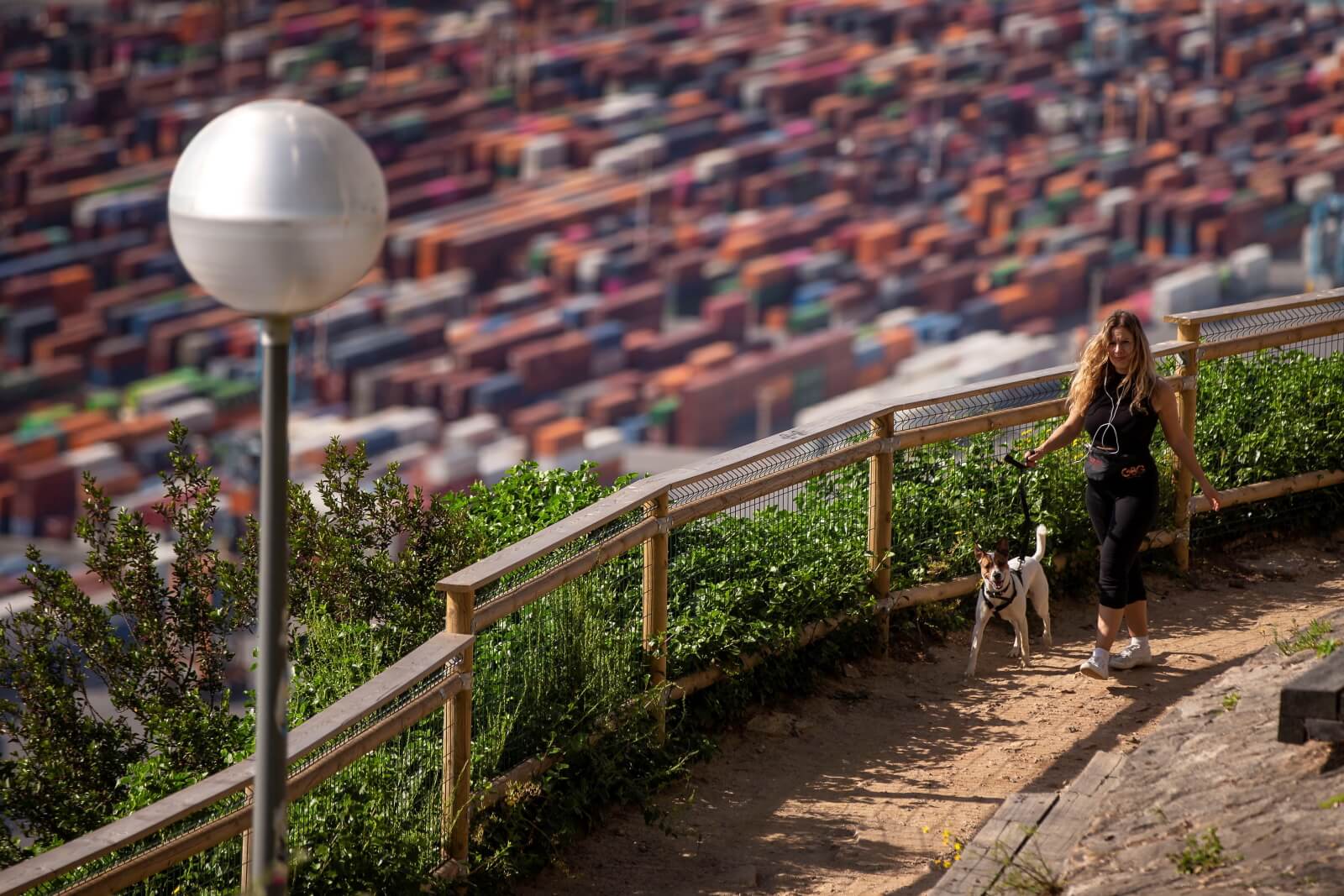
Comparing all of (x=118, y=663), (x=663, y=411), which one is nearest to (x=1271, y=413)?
(x=118, y=663)

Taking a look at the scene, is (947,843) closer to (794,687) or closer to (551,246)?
(794,687)

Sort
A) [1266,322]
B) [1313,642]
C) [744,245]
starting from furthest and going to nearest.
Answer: [744,245], [1266,322], [1313,642]

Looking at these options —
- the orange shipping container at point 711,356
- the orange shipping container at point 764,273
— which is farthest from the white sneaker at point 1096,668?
the orange shipping container at point 764,273

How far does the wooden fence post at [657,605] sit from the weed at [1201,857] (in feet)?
5.23

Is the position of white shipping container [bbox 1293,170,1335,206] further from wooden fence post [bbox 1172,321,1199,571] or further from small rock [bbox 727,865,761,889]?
small rock [bbox 727,865,761,889]

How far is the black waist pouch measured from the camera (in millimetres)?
4758

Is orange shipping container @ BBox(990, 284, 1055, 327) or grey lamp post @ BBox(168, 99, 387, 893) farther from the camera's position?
orange shipping container @ BBox(990, 284, 1055, 327)

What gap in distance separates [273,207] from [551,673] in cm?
215

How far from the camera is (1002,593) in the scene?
16.5 ft

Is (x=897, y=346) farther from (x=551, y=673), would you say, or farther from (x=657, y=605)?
(x=551, y=673)

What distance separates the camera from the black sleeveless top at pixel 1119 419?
185 inches

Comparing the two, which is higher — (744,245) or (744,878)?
(744,878)

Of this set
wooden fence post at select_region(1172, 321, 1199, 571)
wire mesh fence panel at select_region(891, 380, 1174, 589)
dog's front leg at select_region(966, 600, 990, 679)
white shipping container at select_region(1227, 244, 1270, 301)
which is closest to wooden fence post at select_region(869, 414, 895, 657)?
wire mesh fence panel at select_region(891, 380, 1174, 589)

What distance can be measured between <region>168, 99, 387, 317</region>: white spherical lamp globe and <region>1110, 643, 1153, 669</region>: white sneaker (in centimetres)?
343
